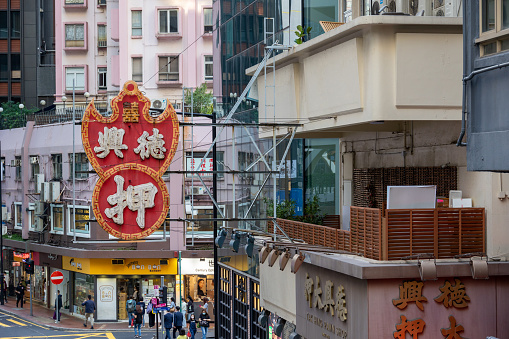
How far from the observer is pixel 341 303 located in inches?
674

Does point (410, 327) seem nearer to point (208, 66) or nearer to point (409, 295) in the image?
point (409, 295)

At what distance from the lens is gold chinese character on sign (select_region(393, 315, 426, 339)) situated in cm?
1555

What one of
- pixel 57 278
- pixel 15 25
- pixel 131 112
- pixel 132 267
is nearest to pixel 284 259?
pixel 131 112

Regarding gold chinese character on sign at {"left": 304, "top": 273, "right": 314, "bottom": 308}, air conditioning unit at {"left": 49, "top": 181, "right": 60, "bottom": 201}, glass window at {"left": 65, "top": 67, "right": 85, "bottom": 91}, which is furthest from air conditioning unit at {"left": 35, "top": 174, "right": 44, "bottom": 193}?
gold chinese character on sign at {"left": 304, "top": 273, "right": 314, "bottom": 308}

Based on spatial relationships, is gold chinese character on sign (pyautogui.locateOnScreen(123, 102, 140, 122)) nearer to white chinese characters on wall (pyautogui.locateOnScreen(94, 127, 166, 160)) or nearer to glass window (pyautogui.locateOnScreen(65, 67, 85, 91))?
white chinese characters on wall (pyautogui.locateOnScreen(94, 127, 166, 160))

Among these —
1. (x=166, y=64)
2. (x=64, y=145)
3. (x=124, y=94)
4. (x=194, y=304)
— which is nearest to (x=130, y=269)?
(x=194, y=304)

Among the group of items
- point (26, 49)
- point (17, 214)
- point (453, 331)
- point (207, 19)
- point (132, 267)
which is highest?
point (26, 49)

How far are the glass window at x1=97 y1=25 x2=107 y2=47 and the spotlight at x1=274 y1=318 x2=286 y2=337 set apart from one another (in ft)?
134

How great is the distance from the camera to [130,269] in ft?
157

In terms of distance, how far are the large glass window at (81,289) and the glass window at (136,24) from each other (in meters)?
15.1

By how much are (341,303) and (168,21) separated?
39.7 metres

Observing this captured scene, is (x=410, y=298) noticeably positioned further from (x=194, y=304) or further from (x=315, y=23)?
(x=194, y=304)

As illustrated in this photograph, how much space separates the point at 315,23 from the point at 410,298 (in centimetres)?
1239

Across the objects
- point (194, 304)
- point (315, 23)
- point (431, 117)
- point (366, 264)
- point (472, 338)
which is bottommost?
point (194, 304)
